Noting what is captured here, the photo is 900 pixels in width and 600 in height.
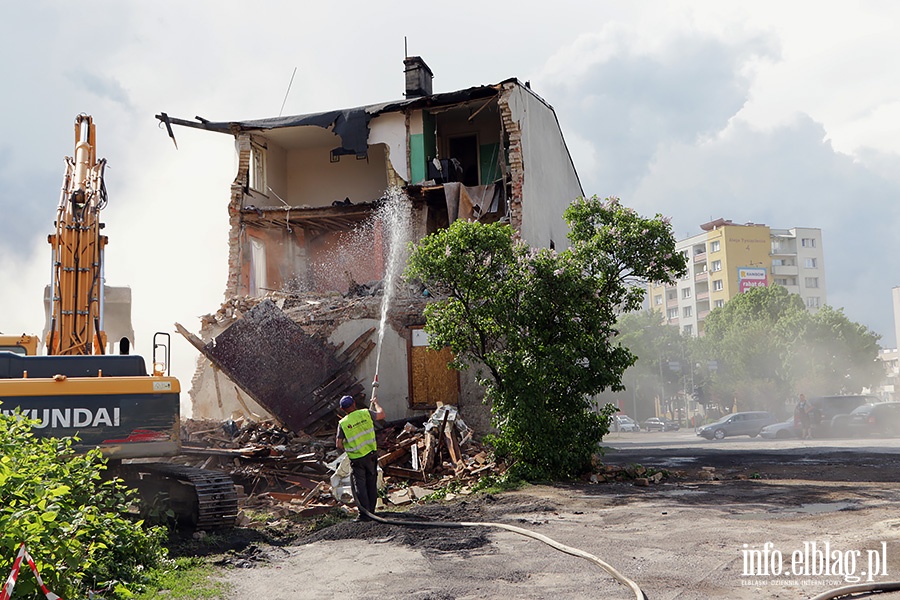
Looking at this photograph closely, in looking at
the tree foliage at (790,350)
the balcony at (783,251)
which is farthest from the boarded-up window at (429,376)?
the balcony at (783,251)

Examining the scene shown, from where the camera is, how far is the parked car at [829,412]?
98.1ft

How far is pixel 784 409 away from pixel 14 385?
5799 centimetres

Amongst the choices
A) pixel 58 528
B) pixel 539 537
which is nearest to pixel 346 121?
pixel 539 537

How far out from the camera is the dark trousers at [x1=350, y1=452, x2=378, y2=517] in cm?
1094

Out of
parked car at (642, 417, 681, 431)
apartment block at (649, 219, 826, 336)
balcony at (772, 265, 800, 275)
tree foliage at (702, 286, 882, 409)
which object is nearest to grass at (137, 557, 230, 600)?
tree foliage at (702, 286, 882, 409)

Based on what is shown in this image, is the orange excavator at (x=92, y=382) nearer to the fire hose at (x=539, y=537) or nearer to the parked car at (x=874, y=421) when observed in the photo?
the fire hose at (x=539, y=537)

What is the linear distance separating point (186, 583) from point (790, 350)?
5373 cm

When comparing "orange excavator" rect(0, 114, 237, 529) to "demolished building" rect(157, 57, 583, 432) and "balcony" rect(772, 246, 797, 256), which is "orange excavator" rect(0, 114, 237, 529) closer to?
"demolished building" rect(157, 57, 583, 432)

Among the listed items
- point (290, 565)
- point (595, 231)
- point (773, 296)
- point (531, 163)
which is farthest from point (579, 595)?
point (773, 296)

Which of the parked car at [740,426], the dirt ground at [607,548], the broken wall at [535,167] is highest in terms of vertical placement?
the broken wall at [535,167]

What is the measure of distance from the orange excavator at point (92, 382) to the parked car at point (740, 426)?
29.3m

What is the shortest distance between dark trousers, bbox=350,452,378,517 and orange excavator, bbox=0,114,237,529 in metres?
1.73

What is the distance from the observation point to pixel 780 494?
38.6 ft

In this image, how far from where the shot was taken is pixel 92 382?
357 inches
